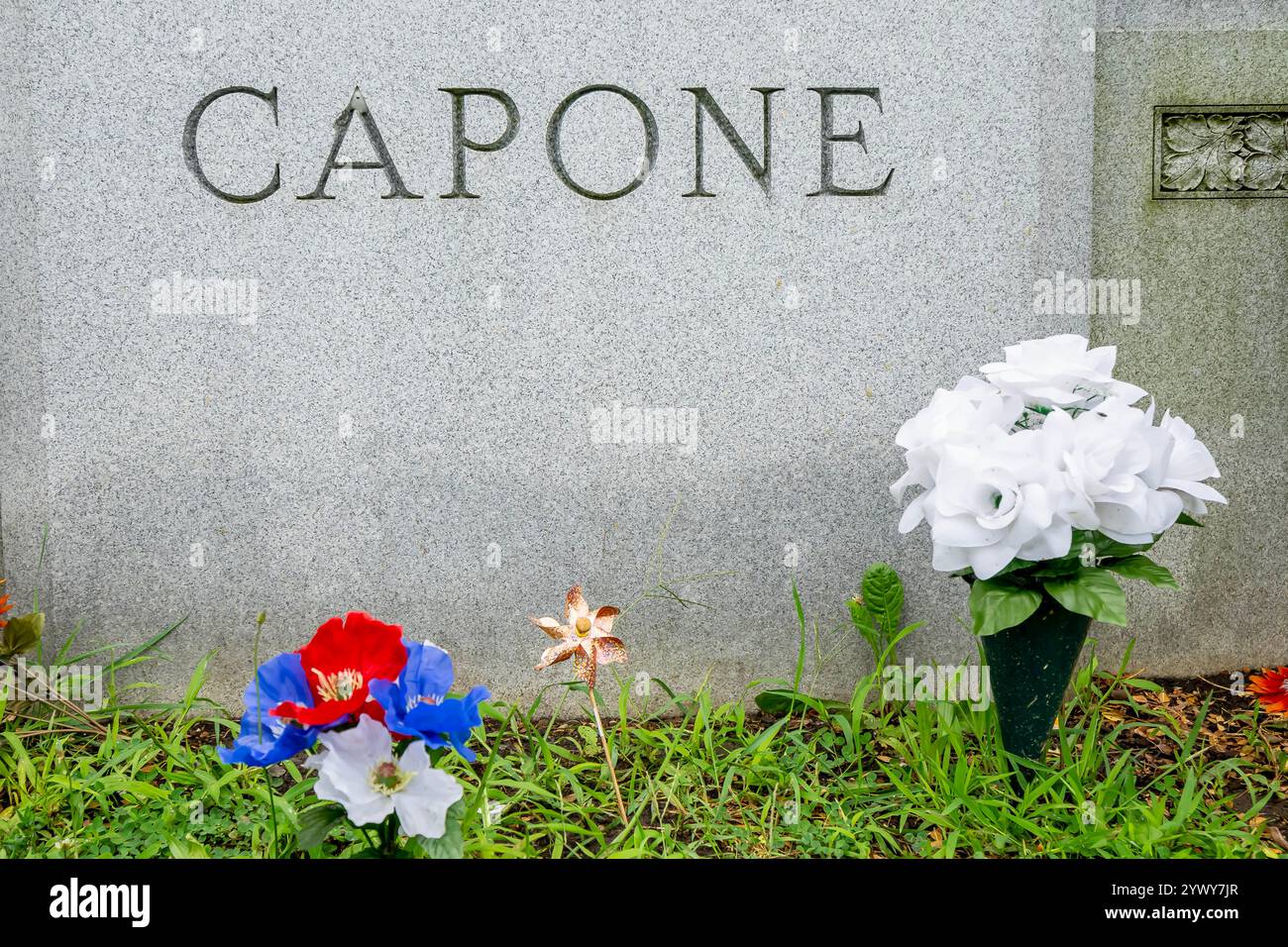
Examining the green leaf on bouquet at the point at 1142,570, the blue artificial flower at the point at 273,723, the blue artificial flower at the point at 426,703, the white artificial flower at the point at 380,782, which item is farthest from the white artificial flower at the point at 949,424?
the blue artificial flower at the point at 273,723

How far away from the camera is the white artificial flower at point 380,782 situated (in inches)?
54.4

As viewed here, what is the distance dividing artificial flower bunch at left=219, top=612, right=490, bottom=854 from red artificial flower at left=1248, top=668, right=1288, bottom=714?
6.63ft

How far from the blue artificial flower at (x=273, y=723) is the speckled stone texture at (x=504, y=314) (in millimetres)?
1264

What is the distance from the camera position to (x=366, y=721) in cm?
138

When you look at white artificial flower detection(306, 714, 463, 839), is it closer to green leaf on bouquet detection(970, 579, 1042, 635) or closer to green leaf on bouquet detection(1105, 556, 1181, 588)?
green leaf on bouquet detection(970, 579, 1042, 635)

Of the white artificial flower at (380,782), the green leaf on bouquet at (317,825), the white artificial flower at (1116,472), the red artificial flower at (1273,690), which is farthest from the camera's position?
the red artificial flower at (1273,690)

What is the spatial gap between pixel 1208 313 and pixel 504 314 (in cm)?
214

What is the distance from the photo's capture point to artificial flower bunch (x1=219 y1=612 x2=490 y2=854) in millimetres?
1385

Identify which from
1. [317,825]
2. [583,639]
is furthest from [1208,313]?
[317,825]

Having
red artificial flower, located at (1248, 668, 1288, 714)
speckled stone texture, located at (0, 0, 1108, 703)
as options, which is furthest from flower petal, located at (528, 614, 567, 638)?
red artificial flower, located at (1248, 668, 1288, 714)

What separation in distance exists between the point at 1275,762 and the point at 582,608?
184 cm

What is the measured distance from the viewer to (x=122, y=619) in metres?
2.72

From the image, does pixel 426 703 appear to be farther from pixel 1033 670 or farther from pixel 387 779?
pixel 1033 670

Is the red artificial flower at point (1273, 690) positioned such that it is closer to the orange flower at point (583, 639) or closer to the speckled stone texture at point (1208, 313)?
the speckled stone texture at point (1208, 313)
